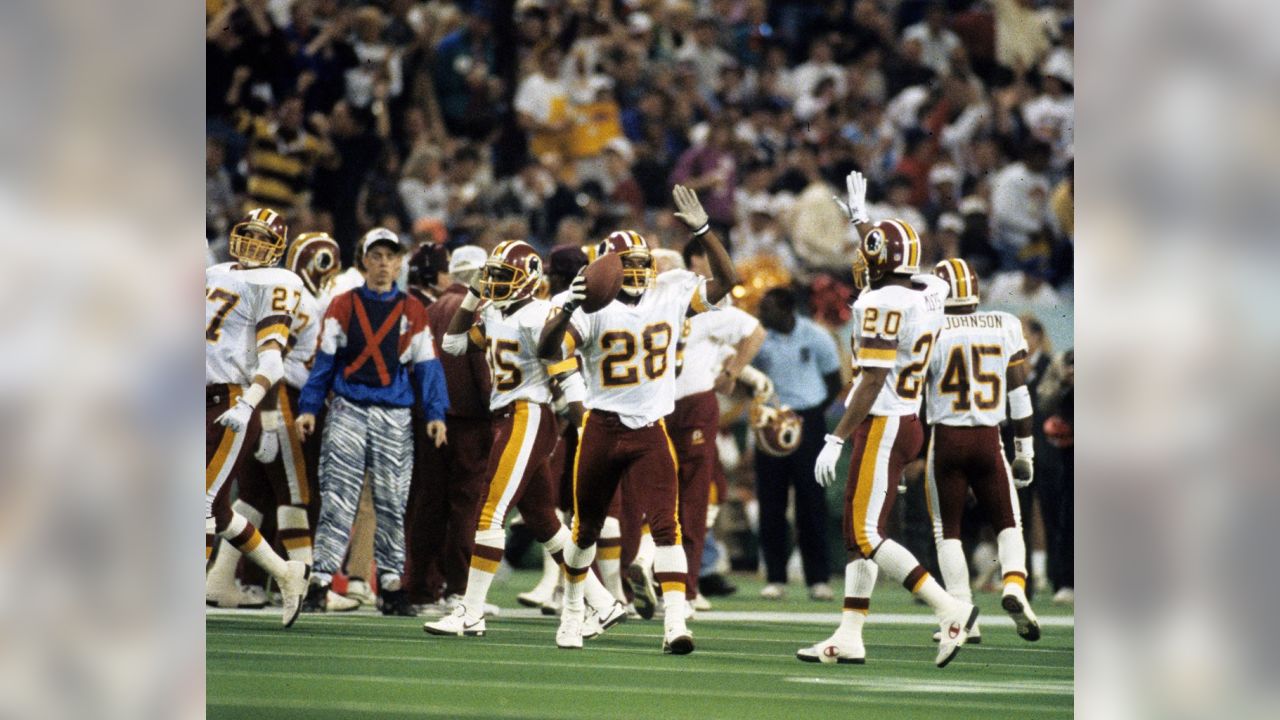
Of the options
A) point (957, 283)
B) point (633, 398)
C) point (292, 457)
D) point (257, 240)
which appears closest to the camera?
point (633, 398)

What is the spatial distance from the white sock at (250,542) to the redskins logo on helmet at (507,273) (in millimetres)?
1486

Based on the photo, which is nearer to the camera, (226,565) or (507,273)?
(507,273)

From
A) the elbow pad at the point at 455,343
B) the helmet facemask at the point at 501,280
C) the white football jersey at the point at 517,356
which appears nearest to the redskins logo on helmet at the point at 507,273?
the helmet facemask at the point at 501,280

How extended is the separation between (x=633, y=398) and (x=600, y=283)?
533mm

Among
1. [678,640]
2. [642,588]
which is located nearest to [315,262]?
[642,588]

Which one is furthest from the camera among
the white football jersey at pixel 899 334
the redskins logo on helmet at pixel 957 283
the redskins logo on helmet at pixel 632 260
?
the redskins logo on helmet at pixel 957 283

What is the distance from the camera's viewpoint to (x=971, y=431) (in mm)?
7758

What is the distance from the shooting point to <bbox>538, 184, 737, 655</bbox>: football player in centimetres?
727

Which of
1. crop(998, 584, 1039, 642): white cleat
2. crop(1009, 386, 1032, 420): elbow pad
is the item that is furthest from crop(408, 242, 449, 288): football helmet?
crop(998, 584, 1039, 642): white cleat

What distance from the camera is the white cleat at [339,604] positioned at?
28.9ft

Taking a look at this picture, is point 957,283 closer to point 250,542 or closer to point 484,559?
point 484,559

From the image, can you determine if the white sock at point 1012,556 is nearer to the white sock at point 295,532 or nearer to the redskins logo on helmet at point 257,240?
the white sock at point 295,532

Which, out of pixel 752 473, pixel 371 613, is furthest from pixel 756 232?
pixel 371 613
